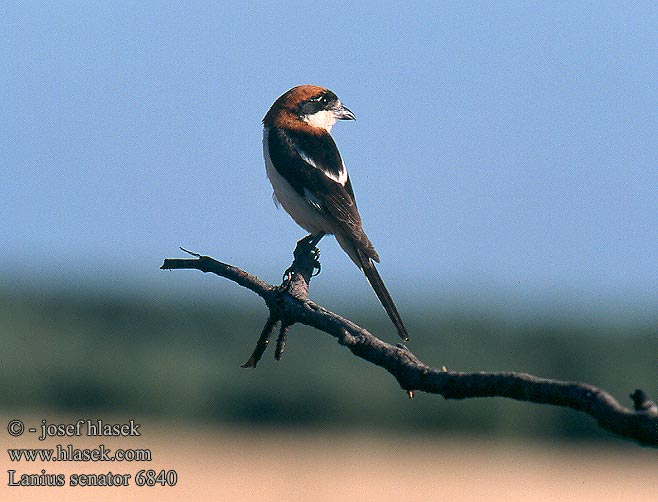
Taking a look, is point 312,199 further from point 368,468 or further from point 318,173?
point 368,468

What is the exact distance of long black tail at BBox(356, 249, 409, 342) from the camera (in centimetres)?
445

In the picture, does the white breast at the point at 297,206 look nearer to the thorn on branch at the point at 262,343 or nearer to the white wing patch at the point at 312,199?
the white wing patch at the point at 312,199

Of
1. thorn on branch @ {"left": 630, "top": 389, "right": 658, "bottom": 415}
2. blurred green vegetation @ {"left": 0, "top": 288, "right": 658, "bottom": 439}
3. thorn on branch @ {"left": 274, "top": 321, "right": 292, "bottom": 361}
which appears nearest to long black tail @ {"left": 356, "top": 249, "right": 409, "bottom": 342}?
thorn on branch @ {"left": 274, "top": 321, "right": 292, "bottom": 361}

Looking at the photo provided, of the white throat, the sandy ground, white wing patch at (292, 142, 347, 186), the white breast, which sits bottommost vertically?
the sandy ground

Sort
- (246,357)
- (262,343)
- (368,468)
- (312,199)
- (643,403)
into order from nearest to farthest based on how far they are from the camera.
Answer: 1. (643,403)
2. (262,343)
3. (312,199)
4. (246,357)
5. (368,468)

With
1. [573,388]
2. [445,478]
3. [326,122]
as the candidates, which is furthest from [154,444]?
[573,388]

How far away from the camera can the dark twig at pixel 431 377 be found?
1859mm

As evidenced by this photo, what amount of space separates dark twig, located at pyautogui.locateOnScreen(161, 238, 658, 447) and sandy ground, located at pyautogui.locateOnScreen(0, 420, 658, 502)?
1246 inches

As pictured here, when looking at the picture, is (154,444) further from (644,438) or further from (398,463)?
(644,438)

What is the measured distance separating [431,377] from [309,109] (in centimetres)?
602

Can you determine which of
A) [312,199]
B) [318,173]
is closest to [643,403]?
[312,199]

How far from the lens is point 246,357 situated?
3731 centimetres

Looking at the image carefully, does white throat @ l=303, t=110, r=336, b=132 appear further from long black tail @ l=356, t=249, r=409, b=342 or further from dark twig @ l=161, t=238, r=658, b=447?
dark twig @ l=161, t=238, r=658, b=447

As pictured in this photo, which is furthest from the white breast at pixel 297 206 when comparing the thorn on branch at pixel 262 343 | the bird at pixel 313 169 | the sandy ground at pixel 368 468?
the sandy ground at pixel 368 468
